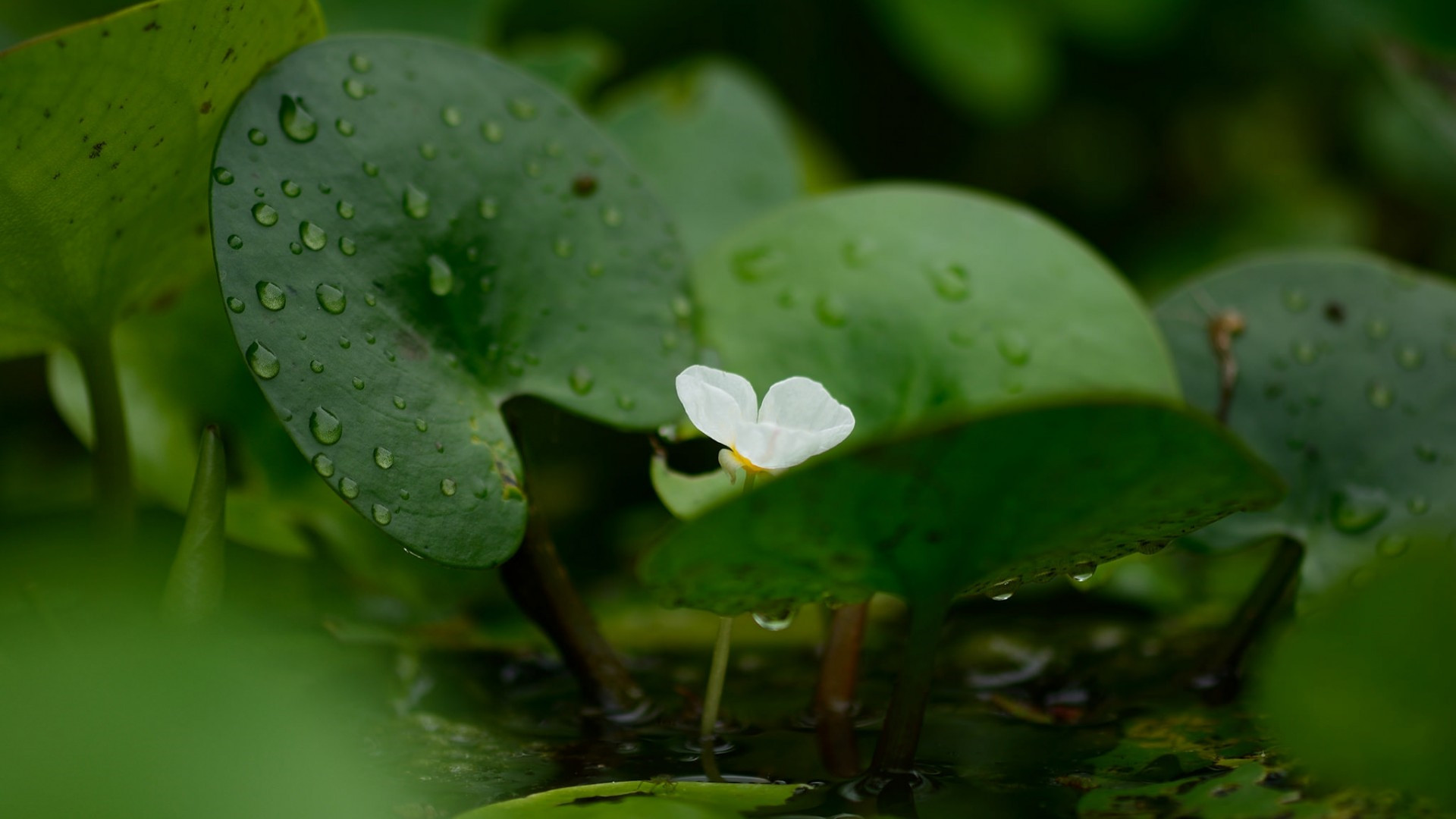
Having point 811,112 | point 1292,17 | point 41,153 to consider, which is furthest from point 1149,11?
point 41,153

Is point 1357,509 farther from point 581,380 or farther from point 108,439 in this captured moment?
point 108,439

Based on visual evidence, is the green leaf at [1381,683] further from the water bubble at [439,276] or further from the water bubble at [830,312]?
the water bubble at [439,276]

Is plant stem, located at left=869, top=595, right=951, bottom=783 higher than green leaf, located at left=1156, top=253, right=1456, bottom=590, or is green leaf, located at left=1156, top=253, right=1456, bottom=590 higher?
green leaf, located at left=1156, top=253, right=1456, bottom=590

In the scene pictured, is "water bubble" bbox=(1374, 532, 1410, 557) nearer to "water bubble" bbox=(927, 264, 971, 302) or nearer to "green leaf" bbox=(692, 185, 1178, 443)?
"green leaf" bbox=(692, 185, 1178, 443)

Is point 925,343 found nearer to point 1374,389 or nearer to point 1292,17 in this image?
point 1374,389

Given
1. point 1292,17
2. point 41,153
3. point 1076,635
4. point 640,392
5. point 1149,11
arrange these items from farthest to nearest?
point 1292,17 → point 1149,11 → point 1076,635 → point 640,392 → point 41,153

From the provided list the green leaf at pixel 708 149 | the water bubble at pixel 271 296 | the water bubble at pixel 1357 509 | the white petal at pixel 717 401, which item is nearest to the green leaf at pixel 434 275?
the water bubble at pixel 271 296

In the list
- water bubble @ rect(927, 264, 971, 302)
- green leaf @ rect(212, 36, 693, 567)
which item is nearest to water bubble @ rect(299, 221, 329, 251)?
green leaf @ rect(212, 36, 693, 567)
